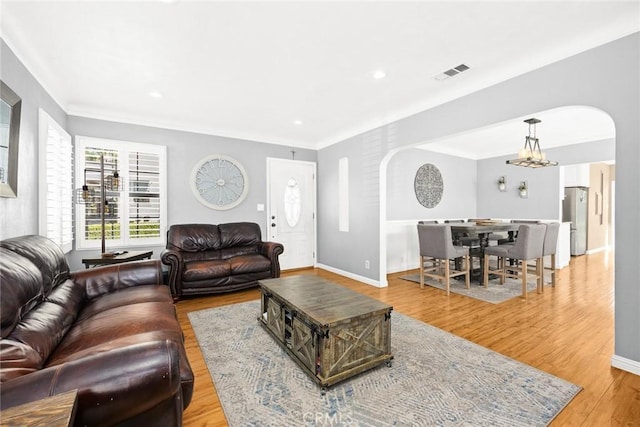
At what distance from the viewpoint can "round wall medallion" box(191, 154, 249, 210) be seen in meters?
4.60

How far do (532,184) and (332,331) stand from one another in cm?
618

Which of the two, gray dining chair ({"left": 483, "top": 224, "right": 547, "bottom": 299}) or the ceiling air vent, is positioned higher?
the ceiling air vent

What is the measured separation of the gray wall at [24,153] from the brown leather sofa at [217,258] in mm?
1389

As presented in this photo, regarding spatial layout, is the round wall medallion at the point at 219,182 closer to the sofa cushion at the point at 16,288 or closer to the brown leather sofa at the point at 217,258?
the brown leather sofa at the point at 217,258

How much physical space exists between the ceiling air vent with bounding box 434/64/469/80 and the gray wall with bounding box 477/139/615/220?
13.7 ft

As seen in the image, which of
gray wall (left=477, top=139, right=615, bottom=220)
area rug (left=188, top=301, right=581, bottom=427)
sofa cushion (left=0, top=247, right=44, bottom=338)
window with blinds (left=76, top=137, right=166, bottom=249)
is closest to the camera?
sofa cushion (left=0, top=247, right=44, bottom=338)

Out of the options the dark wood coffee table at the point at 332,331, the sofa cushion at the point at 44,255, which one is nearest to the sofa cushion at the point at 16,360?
the sofa cushion at the point at 44,255

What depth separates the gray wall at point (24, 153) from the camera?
2090mm

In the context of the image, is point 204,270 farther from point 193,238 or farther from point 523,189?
point 523,189

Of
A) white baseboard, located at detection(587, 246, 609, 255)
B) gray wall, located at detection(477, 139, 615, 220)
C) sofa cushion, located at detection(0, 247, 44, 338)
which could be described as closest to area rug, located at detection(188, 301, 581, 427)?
sofa cushion, located at detection(0, 247, 44, 338)

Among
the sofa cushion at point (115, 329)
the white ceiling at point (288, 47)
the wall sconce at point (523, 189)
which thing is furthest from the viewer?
the wall sconce at point (523, 189)

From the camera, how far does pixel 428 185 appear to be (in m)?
5.87

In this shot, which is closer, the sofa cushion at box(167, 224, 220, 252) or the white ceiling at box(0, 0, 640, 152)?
the white ceiling at box(0, 0, 640, 152)

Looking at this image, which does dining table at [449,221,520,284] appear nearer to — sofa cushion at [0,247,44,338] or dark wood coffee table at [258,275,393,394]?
dark wood coffee table at [258,275,393,394]
